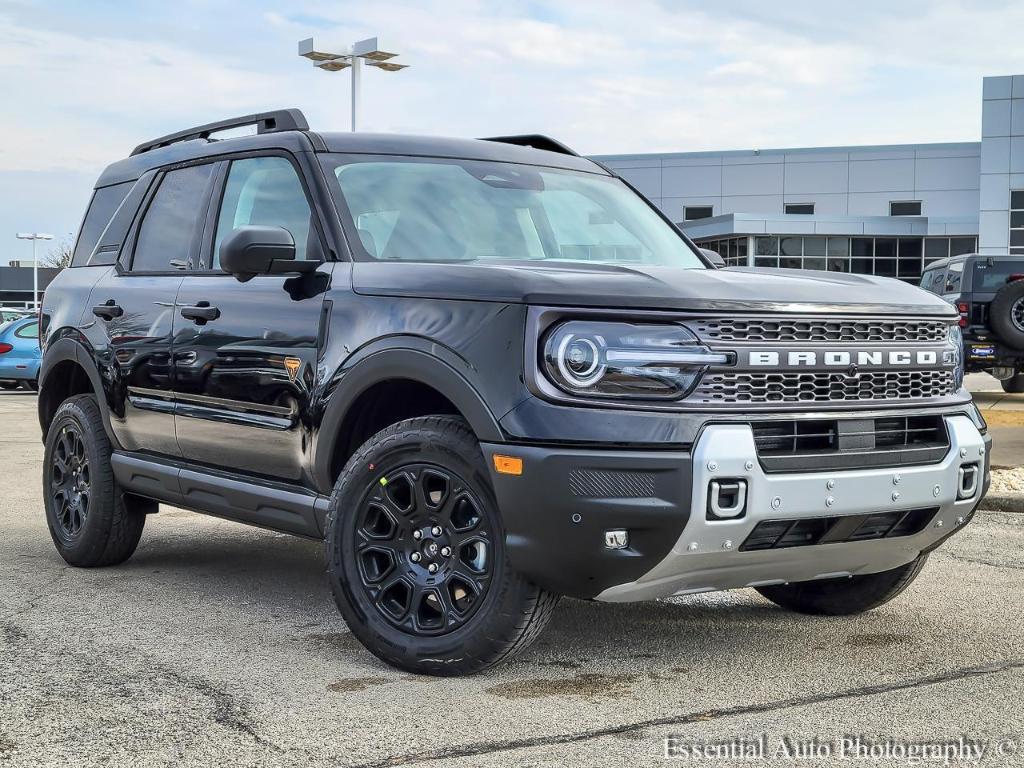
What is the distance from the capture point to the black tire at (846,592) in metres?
5.14

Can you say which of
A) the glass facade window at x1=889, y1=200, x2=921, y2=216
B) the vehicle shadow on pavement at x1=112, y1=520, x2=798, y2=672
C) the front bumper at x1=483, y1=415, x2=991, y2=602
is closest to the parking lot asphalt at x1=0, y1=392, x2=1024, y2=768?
the vehicle shadow on pavement at x1=112, y1=520, x2=798, y2=672

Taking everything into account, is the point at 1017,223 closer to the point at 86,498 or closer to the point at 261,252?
the point at 86,498

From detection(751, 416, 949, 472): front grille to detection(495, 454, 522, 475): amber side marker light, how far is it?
0.70m

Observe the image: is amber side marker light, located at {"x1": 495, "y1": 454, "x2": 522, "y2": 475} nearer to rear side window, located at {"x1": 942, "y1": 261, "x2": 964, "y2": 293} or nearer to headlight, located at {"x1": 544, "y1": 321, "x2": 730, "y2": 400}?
headlight, located at {"x1": 544, "y1": 321, "x2": 730, "y2": 400}

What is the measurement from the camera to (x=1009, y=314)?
715 inches

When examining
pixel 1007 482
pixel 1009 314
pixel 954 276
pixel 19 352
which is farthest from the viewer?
pixel 19 352

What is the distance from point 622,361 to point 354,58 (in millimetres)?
20938

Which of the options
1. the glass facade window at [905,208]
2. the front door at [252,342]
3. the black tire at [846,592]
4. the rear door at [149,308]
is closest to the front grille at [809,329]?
the black tire at [846,592]

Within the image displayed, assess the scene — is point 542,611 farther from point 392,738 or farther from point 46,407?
point 46,407

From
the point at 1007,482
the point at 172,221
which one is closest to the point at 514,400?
the point at 172,221

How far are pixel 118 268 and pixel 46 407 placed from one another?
40.3 inches

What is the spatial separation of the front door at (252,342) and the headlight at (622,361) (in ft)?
3.87

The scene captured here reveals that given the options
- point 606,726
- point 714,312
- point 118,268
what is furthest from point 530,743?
point 118,268

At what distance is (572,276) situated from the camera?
4.19 metres
